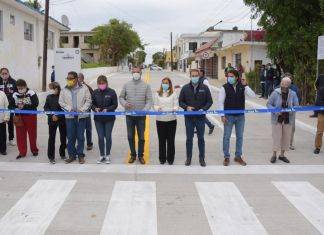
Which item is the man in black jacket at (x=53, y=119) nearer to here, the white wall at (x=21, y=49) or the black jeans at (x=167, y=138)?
the black jeans at (x=167, y=138)

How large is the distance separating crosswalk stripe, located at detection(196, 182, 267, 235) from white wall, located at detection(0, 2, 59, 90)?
17476mm

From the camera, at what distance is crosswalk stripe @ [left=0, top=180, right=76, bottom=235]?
6.20m

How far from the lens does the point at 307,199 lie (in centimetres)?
762

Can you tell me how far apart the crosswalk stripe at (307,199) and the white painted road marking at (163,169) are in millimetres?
960

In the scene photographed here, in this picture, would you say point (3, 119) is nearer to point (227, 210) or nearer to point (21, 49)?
point (227, 210)

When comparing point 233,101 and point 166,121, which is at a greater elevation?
point 233,101

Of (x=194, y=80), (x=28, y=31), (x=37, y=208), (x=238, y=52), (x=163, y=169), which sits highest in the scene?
(x=28, y=31)

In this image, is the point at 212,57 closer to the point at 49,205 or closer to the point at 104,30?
the point at 104,30

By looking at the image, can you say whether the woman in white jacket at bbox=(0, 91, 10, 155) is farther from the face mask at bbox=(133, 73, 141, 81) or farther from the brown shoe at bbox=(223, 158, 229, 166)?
the brown shoe at bbox=(223, 158, 229, 166)

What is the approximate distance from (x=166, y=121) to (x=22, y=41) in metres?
19.2

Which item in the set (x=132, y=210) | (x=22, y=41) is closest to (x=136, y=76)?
(x=132, y=210)

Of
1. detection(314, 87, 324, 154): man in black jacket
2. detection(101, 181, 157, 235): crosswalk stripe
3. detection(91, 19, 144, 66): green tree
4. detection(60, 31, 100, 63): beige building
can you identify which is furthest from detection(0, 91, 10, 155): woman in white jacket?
detection(60, 31, 100, 63): beige building

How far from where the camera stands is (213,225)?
6.36 meters

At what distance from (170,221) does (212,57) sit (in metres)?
47.5
